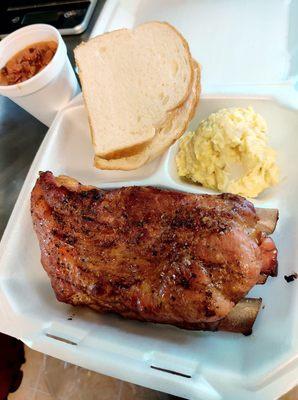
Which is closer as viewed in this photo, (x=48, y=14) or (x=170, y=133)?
(x=170, y=133)

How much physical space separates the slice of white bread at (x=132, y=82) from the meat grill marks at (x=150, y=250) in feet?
1.21

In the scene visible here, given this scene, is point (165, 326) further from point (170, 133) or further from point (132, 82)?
point (132, 82)

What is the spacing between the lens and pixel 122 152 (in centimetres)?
182

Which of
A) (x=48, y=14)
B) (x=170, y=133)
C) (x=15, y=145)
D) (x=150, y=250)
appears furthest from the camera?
(x=48, y=14)

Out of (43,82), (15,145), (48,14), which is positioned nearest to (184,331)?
(43,82)

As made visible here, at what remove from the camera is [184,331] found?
1.40 meters

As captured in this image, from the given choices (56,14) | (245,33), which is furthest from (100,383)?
(56,14)

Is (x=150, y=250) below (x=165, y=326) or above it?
above

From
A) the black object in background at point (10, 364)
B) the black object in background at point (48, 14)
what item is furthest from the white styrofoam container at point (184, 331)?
the black object in background at point (10, 364)

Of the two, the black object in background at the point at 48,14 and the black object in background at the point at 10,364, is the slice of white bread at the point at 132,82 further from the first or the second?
the black object in background at the point at 10,364

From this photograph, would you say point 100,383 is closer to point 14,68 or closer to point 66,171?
point 66,171

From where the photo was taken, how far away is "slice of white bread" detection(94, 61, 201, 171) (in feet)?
5.71

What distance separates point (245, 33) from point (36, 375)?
2072mm

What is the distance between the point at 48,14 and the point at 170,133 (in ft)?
5.01
